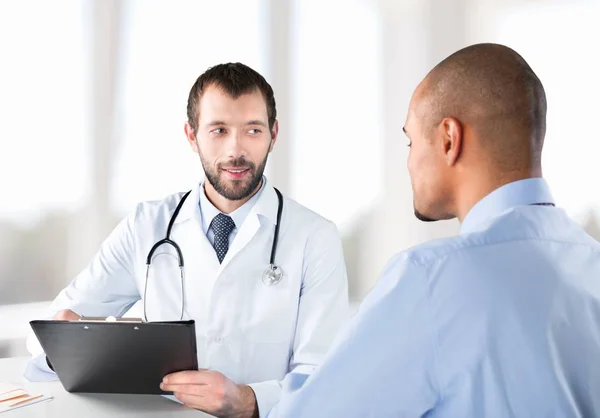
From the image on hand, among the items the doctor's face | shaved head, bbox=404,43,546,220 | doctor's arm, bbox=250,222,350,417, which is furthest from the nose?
Result: shaved head, bbox=404,43,546,220

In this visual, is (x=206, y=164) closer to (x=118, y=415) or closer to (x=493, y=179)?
(x=118, y=415)

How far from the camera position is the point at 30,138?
260 centimetres

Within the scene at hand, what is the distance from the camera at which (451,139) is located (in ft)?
3.45

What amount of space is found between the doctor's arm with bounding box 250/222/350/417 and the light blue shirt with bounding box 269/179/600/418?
702 millimetres

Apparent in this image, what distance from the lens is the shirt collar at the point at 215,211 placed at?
184 centimetres

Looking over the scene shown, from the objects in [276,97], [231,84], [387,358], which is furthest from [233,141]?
[276,97]

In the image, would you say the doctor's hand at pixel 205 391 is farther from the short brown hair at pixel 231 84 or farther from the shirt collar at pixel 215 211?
the short brown hair at pixel 231 84

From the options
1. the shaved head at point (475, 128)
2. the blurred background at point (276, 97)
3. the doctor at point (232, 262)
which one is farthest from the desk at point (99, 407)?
the blurred background at point (276, 97)

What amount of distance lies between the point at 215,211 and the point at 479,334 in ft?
3.56

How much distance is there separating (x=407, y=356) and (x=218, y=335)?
90 cm

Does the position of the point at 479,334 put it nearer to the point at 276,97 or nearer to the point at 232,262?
the point at 232,262

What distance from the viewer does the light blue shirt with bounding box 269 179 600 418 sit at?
0.88 meters

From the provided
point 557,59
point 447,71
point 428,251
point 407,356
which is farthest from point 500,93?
point 557,59

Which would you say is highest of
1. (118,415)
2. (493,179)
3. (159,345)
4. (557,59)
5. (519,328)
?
(557,59)
